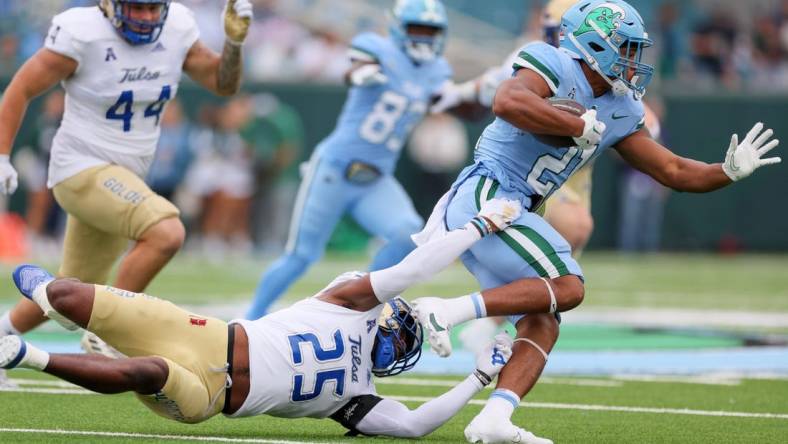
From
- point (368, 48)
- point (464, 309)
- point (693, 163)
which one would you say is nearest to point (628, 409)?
point (693, 163)

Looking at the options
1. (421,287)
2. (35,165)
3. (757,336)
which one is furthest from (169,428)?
(35,165)

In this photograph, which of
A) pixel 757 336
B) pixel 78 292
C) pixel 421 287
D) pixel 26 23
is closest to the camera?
pixel 78 292

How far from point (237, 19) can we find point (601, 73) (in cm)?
220

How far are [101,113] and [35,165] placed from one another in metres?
9.95

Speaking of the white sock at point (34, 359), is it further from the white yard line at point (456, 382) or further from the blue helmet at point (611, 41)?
the white yard line at point (456, 382)

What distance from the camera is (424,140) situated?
17562 millimetres

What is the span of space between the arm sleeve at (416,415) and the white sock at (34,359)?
1205 millimetres

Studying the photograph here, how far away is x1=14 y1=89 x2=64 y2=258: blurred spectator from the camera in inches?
624

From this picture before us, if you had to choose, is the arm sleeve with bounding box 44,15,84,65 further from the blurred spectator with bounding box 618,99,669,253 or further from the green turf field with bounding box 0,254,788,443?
the blurred spectator with bounding box 618,99,669,253

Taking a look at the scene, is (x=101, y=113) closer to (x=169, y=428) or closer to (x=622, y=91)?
(x=169, y=428)

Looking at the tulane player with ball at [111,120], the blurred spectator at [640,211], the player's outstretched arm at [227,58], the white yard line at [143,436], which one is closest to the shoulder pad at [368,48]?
the player's outstretched arm at [227,58]

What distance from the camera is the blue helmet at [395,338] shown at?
16.4 ft

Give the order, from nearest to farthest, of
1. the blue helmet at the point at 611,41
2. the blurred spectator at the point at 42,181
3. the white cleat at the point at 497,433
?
the white cleat at the point at 497,433 < the blue helmet at the point at 611,41 < the blurred spectator at the point at 42,181

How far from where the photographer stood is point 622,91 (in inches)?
→ 209
